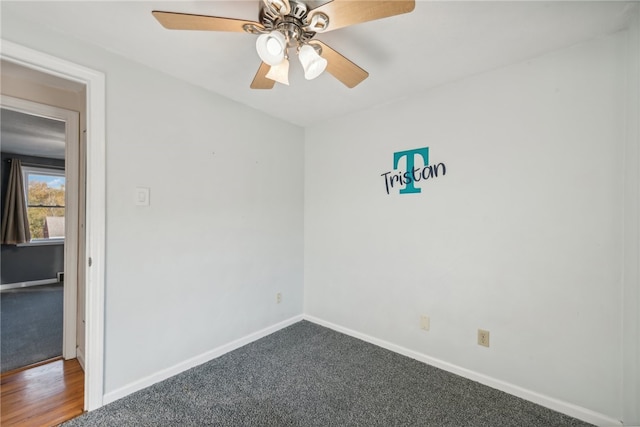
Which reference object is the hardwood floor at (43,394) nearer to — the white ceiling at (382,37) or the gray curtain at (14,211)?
the white ceiling at (382,37)

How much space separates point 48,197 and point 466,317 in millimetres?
6937

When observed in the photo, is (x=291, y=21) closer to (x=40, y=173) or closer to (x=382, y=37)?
(x=382, y=37)

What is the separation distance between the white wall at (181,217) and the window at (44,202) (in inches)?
190

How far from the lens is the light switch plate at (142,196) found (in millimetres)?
1903

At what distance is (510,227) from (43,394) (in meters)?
3.38

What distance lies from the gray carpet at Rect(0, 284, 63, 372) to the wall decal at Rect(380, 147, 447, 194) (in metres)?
3.29

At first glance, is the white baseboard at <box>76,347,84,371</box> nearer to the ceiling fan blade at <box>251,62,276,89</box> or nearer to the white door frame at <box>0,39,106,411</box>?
the white door frame at <box>0,39,106,411</box>

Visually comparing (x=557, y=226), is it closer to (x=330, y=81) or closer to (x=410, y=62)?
(x=410, y=62)

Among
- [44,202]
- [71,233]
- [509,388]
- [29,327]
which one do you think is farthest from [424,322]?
[44,202]

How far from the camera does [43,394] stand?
6.16ft

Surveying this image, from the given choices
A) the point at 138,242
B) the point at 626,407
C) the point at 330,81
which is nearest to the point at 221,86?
the point at 330,81

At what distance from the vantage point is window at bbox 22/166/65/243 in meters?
4.92

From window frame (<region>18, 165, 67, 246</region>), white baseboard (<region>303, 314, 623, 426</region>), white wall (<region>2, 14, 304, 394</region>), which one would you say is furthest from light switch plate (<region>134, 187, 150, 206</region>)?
window frame (<region>18, 165, 67, 246</region>)

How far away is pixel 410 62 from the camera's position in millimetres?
1863
